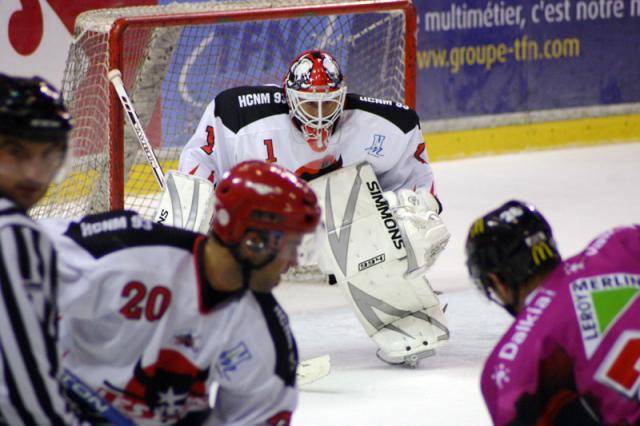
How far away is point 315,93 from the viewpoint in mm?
3908

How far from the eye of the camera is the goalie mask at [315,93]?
12.8ft

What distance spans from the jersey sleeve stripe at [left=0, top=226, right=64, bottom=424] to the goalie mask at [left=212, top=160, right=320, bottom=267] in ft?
1.32

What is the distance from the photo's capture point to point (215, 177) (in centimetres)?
411

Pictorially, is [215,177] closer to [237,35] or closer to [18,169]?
[237,35]

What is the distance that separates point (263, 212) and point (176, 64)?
3522mm

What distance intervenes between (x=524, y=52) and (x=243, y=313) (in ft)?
20.9

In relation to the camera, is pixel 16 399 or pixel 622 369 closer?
pixel 16 399

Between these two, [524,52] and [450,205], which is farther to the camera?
[524,52]

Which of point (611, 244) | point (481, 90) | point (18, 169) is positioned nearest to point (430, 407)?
point (611, 244)

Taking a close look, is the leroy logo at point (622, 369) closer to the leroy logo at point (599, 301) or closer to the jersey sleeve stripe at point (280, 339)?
the leroy logo at point (599, 301)

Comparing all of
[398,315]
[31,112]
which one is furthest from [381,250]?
[31,112]

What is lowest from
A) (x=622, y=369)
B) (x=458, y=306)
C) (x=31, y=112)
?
(x=458, y=306)

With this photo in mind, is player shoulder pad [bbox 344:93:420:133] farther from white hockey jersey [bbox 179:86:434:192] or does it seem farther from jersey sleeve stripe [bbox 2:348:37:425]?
jersey sleeve stripe [bbox 2:348:37:425]

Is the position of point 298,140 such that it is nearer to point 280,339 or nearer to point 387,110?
point 387,110
